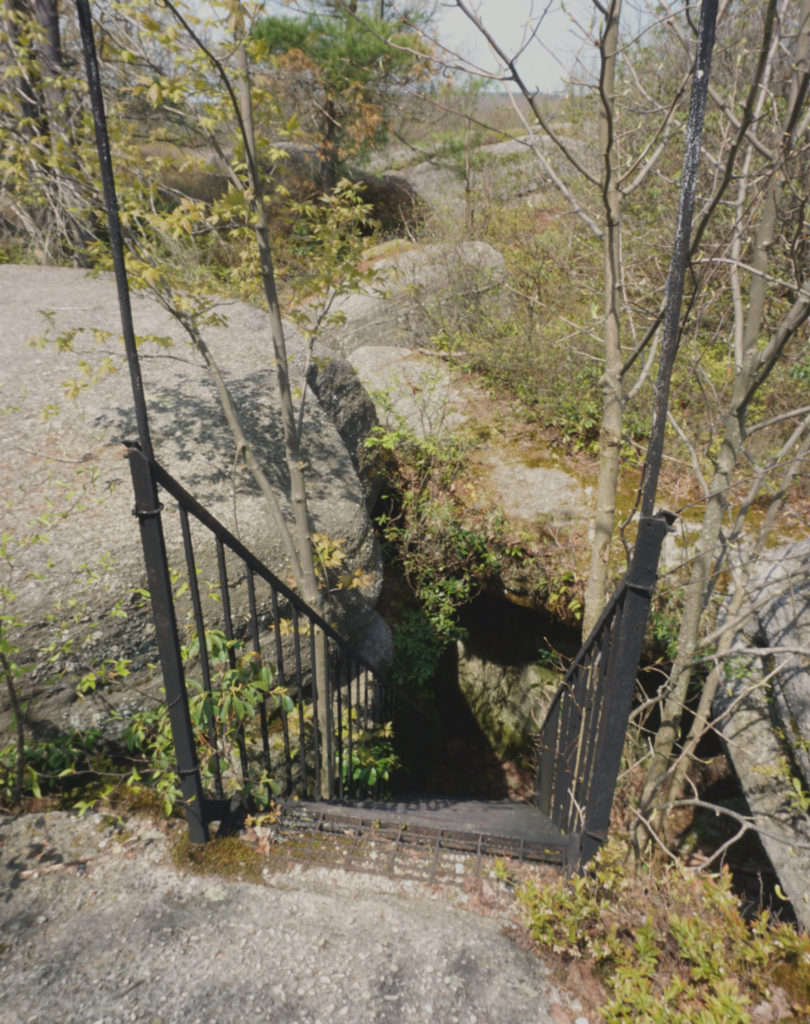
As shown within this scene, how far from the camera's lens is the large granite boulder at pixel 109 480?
284 centimetres

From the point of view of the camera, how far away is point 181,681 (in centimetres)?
179

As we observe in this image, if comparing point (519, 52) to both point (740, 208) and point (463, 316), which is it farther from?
point (463, 316)

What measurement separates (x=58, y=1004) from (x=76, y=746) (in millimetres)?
1500

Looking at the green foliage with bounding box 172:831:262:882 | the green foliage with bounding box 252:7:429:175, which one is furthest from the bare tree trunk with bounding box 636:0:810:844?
the green foliage with bounding box 252:7:429:175

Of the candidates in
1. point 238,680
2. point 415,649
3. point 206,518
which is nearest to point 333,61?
point 415,649

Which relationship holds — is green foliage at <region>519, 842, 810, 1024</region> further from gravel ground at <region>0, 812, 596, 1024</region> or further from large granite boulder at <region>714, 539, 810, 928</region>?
large granite boulder at <region>714, 539, 810, 928</region>

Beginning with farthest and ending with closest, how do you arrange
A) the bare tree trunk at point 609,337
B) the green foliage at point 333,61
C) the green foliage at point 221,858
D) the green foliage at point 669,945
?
the green foliage at point 333,61 < the bare tree trunk at point 609,337 < the green foliage at point 221,858 < the green foliage at point 669,945

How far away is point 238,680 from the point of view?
6.95ft

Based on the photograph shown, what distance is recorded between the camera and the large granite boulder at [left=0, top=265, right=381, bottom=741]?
9.32 ft

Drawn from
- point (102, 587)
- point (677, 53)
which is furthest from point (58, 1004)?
point (677, 53)

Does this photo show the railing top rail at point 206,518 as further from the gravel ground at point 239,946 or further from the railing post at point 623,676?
the railing post at point 623,676

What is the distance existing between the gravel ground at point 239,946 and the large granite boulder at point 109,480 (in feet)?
3.32

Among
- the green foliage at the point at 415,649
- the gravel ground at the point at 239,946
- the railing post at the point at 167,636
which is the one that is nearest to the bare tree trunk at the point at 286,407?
the railing post at the point at 167,636

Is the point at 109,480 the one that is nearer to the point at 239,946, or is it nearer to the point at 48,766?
the point at 48,766
